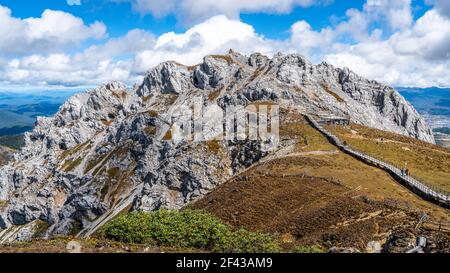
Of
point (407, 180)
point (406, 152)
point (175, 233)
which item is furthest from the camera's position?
point (406, 152)

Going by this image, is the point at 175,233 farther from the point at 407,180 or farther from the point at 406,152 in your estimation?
the point at 406,152

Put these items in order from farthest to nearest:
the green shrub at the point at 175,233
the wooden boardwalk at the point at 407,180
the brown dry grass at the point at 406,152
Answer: the brown dry grass at the point at 406,152
the wooden boardwalk at the point at 407,180
the green shrub at the point at 175,233

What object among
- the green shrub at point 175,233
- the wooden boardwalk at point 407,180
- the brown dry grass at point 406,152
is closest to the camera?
the green shrub at point 175,233

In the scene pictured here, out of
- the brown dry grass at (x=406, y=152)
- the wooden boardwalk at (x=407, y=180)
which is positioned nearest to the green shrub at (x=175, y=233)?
the wooden boardwalk at (x=407, y=180)

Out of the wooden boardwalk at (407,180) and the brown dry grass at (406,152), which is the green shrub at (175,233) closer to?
the wooden boardwalk at (407,180)

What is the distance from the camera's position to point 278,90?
15438 cm

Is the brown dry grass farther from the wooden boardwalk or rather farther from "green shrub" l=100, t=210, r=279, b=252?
"green shrub" l=100, t=210, r=279, b=252

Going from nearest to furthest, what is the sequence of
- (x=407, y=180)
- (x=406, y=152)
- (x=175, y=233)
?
1. (x=175, y=233)
2. (x=407, y=180)
3. (x=406, y=152)

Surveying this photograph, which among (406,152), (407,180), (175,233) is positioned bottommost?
(175,233)

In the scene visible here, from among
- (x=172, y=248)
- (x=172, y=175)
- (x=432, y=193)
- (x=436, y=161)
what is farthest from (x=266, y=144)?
(x=172, y=248)

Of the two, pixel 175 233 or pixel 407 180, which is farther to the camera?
pixel 407 180

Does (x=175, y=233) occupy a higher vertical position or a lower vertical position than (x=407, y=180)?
lower

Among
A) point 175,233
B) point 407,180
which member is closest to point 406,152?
point 407,180
